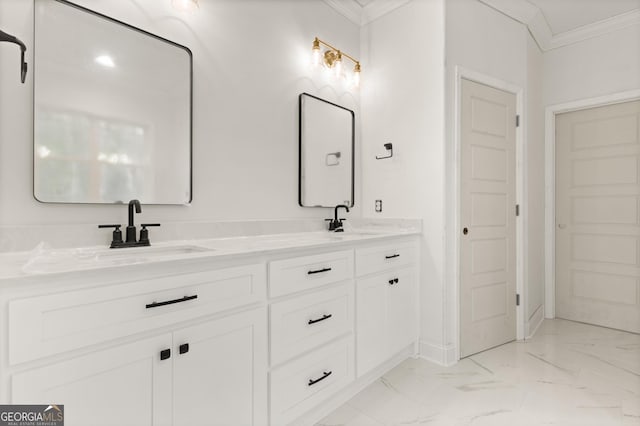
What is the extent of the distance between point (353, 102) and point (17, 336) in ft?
8.35

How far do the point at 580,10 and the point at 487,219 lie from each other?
202cm

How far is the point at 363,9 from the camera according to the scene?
2812 millimetres

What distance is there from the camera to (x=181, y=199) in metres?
1.79

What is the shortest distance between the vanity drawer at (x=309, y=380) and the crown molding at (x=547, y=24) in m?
2.73

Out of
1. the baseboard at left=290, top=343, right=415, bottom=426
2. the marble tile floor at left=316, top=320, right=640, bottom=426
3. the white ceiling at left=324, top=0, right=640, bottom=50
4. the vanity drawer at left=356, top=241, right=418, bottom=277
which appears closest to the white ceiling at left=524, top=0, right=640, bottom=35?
the white ceiling at left=324, top=0, right=640, bottom=50

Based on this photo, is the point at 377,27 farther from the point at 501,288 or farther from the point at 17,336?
the point at 17,336

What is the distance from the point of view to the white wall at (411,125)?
7.99 ft

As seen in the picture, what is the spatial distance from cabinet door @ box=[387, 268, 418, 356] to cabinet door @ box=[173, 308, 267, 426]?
3.39ft

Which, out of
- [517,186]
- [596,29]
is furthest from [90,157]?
[596,29]

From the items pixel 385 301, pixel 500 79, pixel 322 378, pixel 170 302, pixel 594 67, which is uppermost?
pixel 594 67

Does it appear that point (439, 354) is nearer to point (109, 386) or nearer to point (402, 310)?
point (402, 310)

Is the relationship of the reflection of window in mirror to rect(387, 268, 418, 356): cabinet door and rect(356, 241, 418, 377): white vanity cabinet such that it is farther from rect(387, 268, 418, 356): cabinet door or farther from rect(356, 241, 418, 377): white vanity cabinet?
rect(387, 268, 418, 356): cabinet door

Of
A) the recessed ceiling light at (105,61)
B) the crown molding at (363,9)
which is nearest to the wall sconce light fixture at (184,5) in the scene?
the recessed ceiling light at (105,61)

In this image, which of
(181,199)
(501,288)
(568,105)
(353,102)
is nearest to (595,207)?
(568,105)
